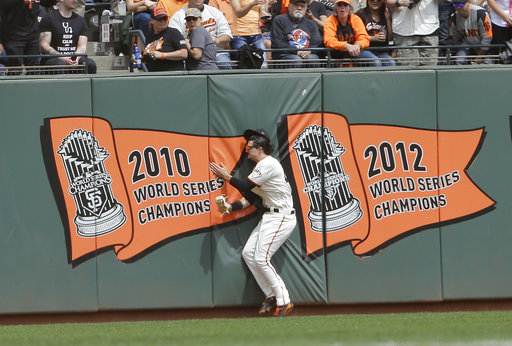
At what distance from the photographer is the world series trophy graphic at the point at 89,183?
11.0 metres

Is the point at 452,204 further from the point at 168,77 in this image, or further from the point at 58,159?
the point at 58,159

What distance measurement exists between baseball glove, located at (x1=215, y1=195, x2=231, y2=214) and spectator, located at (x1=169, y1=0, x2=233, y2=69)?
7.88ft

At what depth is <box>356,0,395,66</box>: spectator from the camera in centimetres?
1237

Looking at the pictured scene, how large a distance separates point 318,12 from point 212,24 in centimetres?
177

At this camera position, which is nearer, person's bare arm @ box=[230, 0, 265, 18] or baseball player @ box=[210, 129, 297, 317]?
baseball player @ box=[210, 129, 297, 317]

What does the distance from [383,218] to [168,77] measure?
3.32 metres

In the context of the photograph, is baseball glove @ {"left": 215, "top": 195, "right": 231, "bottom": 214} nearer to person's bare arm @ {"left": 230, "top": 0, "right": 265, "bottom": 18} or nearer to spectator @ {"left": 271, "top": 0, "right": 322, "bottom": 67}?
spectator @ {"left": 271, "top": 0, "right": 322, "bottom": 67}

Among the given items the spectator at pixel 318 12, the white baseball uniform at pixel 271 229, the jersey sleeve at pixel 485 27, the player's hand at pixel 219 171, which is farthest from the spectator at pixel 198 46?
the jersey sleeve at pixel 485 27

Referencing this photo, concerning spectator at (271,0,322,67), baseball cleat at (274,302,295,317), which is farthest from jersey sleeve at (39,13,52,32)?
baseball cleat at (274,302,295,317)

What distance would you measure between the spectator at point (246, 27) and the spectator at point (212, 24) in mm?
258

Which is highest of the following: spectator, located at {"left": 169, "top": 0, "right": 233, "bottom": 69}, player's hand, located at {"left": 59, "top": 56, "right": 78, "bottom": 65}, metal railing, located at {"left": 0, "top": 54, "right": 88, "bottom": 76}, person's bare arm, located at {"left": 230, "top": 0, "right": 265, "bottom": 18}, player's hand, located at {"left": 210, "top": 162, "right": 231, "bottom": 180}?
person's bare arm, located at {"left": 230, "top": 0, "right": 265, "bottom": 18}

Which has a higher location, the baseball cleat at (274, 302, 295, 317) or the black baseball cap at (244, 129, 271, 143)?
the black baseball cap at (244, 129, 271, 143)

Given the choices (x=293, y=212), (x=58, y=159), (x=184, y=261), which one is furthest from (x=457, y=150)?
(x=58, y=159)

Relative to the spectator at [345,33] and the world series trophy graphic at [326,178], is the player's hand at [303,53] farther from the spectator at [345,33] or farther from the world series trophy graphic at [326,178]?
the world series trophy graphic at [326,178]
